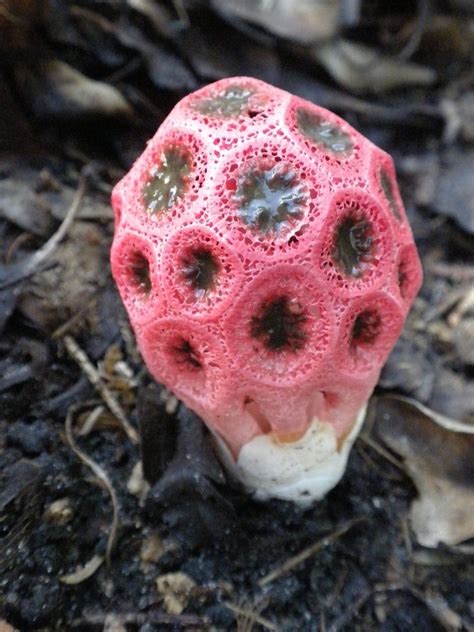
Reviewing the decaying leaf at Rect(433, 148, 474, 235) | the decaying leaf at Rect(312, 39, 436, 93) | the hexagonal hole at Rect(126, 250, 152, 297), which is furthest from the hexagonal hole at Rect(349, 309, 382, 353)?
the decaying leaf at Rect(312, 39, 436, 93)

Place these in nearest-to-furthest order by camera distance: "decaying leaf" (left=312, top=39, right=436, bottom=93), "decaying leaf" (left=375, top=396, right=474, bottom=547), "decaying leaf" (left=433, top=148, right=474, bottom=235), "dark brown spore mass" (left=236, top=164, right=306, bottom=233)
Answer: "dark brown spore mass" (left=236, top=164, right=306, bottom=233) < "decaying leaf" (left=375, top=396, right=474, bottom=547) < "decaying leaf" (left=433, top=148, right=474, bottom=235) < "decaying leaf" (left=312, top=39, right=436, bottom=93)

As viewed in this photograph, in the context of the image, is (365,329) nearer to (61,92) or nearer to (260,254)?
(260,254)

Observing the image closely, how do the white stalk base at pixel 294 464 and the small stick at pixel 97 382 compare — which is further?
the small stick at pixel 97 382

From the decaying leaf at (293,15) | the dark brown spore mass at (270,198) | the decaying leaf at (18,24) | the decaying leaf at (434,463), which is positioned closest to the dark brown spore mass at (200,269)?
the dark brown spore mass at (270,198)

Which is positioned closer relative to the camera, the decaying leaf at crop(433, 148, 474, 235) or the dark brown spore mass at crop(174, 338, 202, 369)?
the dark brown spore mass at crop(174, 338, 202, 369)

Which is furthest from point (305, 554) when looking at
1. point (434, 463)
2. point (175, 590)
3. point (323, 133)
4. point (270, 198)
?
point (323, 133)

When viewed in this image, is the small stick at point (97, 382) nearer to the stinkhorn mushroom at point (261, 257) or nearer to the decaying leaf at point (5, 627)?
the stinkhorn mushroom at point (261, 257)

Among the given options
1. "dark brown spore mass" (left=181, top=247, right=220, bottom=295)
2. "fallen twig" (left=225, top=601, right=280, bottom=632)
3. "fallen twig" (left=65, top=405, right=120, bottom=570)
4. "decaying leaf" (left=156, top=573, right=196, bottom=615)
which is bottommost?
"fallen twig" (left=225, top=601, right=280, bottom=632)

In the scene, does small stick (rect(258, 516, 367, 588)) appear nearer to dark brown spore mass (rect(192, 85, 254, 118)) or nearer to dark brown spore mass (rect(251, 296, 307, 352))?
dark brown spore mass (rect(251, 296, 307, 352))
